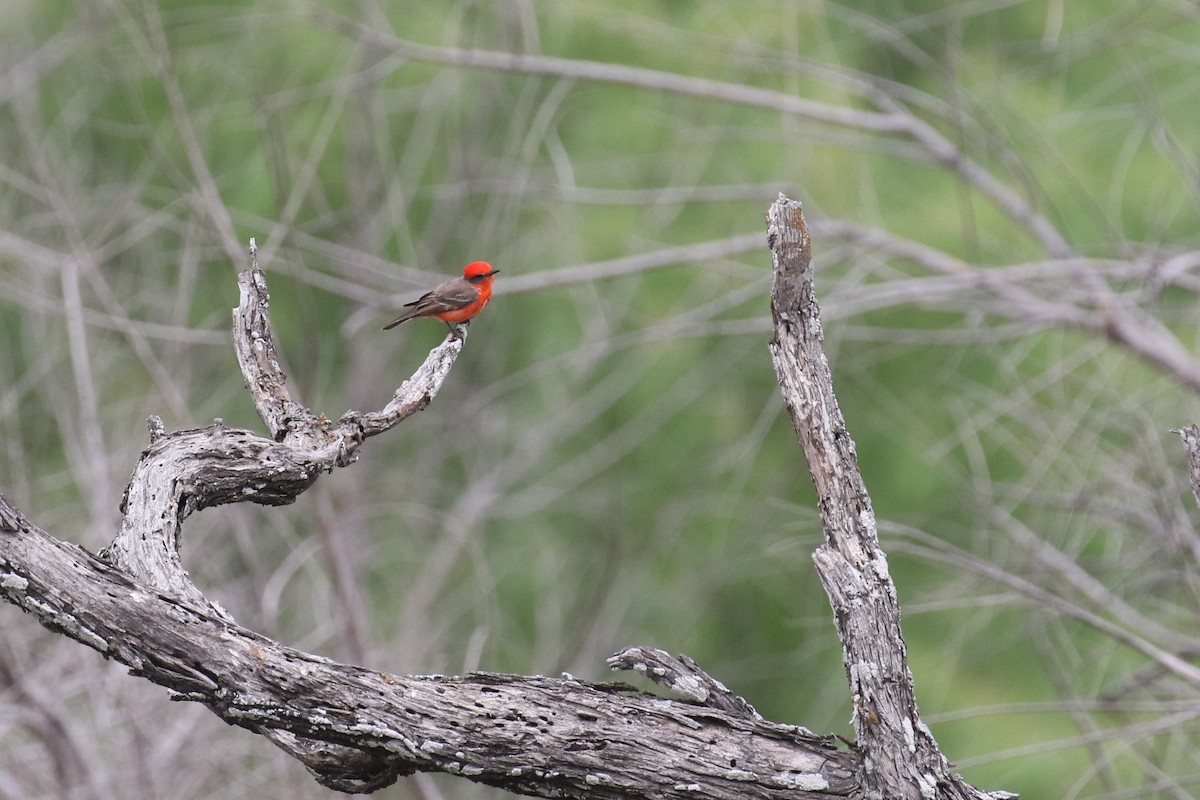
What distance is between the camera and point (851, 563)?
2662 millimetres

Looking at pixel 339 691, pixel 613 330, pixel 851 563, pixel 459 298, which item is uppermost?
pixel 613 330

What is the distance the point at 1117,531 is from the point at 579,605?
4751mm

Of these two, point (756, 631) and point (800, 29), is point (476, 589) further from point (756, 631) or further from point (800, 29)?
point (800, 29)

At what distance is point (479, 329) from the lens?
38.2 ft

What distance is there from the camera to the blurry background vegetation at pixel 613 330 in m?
6.60

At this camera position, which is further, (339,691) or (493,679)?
(493,679)

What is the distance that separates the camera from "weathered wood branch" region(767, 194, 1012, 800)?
262cm

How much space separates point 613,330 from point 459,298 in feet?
17.5

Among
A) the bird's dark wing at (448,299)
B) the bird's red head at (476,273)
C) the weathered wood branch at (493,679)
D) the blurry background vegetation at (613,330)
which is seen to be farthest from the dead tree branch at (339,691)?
the bird's red head at (476,273)

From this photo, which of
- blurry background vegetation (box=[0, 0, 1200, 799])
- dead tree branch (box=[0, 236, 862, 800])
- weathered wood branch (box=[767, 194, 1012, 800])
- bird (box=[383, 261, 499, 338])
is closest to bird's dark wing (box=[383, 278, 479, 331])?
bird (box=[383, 261, 499, 338])

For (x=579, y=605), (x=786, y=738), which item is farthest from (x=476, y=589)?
(x=786, y=738)

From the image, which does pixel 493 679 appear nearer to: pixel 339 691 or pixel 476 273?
pixel 339 691

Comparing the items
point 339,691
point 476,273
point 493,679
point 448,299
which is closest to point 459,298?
point 448,299

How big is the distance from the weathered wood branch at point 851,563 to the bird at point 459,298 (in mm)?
2619
